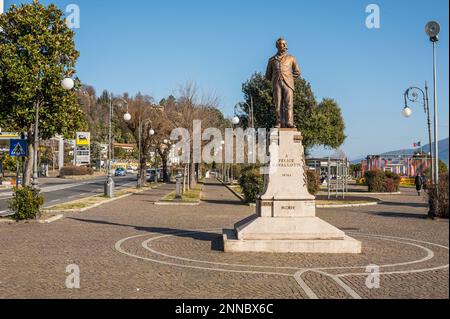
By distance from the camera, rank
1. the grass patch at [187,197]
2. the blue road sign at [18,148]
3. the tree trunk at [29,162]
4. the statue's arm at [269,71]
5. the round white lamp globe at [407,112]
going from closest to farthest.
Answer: the statue's arm at [269,71] < the blue road sign at [18,148] < the tree trunk at [29,162] < the round white lamp globe at [407,112] < the grass patch at [187,197]

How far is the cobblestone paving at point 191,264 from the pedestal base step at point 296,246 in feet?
1.22

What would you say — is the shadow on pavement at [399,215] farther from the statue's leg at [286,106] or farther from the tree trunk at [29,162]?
the tree trunk at [29,162]

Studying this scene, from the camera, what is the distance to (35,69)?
1795 cm

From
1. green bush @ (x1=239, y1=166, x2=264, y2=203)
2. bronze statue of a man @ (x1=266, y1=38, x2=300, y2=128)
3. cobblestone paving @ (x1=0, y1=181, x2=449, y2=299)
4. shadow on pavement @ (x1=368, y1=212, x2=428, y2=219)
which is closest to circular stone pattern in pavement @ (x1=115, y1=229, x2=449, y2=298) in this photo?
cobblestone paving @ (x1=0, y1=181, x2=449, y2=299)

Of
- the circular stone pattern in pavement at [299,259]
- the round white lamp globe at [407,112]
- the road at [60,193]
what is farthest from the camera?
the road at [60,193]

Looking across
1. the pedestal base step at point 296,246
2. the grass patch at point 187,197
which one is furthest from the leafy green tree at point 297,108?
the pedestal base step at point 296,246

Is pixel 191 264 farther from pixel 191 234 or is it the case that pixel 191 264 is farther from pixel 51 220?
pixel 51 220

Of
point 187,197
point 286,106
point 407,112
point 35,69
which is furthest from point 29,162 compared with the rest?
point 407,112

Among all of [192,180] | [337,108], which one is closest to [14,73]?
Answer: [192,180]

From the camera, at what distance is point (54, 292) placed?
693cm

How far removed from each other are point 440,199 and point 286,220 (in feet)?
28.6

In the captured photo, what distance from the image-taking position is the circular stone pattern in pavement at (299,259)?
8.51 m

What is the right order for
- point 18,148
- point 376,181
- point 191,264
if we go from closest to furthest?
point 191,264, point 18,148, point 376,181
